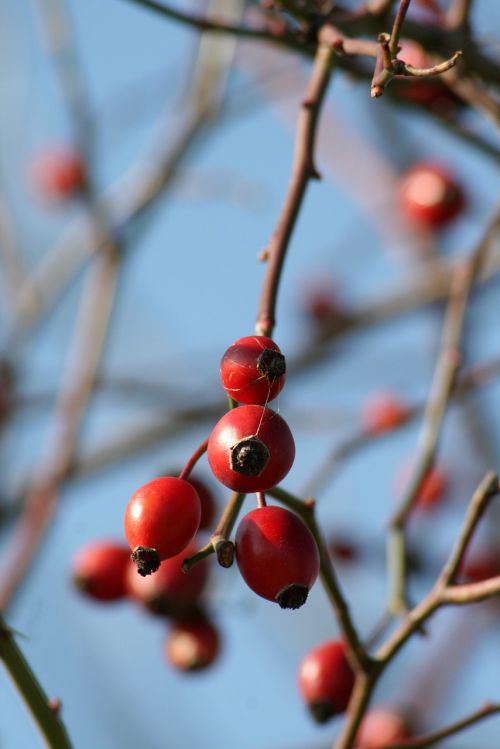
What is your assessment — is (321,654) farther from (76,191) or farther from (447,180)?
(76,191)

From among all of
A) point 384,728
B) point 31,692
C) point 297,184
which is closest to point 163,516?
point 31,692

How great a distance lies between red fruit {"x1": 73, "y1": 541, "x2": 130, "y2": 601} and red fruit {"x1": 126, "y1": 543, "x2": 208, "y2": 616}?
0.29ft

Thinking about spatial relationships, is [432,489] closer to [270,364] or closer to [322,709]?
[322,709]

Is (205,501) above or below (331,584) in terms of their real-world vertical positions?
above

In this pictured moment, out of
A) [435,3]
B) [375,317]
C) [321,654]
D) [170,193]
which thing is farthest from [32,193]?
[321,654]

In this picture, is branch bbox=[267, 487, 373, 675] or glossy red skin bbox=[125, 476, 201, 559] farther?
branch bbox=[267, 487, 373, 675]

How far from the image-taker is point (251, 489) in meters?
1.42

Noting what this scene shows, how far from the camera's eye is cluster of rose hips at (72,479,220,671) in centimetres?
272

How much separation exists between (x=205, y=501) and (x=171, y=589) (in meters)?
0.54

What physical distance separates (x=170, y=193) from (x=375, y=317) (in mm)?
1075

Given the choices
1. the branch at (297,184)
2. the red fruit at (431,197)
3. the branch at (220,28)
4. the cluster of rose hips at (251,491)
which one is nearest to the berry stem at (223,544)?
the cluster of rose hips at (251,491)

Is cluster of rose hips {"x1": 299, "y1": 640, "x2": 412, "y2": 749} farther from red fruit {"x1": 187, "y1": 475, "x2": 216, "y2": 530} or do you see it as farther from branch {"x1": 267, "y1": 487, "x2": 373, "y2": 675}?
red fruit {"x1": 187, "y1": 475, "x2": 216, "y2": 530}

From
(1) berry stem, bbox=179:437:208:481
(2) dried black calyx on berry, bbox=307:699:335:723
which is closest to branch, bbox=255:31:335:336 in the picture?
(1) berry stem, bbox=179:437:208:481

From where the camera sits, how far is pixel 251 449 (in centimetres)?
135
